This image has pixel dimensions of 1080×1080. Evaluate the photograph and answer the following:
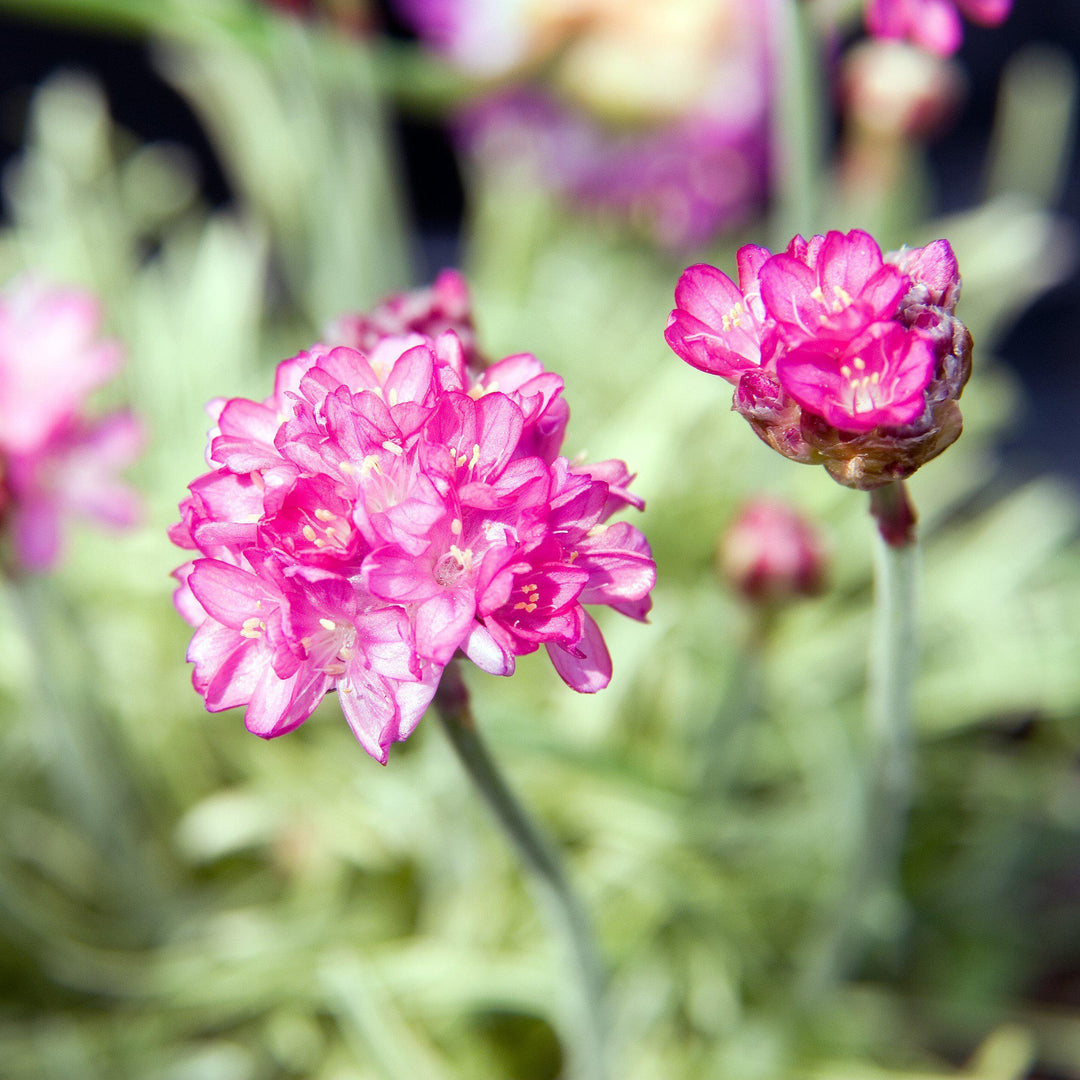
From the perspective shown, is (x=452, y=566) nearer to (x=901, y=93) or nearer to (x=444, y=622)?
(x=444, y=622)

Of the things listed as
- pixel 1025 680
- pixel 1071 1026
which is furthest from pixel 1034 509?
pixel 1071 1026

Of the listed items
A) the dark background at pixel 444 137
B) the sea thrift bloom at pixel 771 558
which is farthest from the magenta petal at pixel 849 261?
the dark background at pixel 444 137

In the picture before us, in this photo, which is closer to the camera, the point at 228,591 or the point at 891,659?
the point at 228,591

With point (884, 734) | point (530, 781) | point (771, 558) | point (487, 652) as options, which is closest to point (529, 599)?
point (487, 652)

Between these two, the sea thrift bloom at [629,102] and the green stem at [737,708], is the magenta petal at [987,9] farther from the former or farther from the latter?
the sea thrift bloom at [629,102]

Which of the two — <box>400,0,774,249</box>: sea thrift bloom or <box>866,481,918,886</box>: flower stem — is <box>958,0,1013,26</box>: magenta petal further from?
<box>400,0,774,249</box>: sea thrift bloom

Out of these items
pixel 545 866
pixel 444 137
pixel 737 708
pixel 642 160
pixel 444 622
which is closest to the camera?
pixel 444 622
